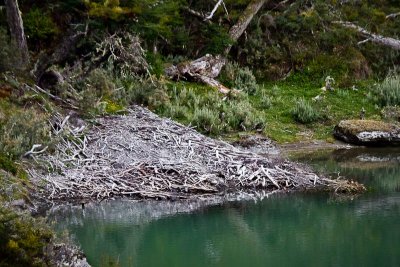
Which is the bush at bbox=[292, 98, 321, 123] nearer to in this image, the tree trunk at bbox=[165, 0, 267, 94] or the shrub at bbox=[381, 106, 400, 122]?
the shrub at bbox=[381, 106, 400, 122]

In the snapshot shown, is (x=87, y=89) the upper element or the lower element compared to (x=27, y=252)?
upper

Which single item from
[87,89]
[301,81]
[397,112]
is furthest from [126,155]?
[301,81]

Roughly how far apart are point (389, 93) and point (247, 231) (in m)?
13.0

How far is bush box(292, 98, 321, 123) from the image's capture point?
74.1ft

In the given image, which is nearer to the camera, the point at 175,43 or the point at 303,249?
the point at 303,249

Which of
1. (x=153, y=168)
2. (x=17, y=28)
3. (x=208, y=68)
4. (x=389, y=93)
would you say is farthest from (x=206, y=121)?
(x=389, y=93)

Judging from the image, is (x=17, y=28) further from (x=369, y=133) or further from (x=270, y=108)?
(x=369, y=133)

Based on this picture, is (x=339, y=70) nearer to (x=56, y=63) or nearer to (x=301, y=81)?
(x=301, y=81)

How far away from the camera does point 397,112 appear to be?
75.3 ft

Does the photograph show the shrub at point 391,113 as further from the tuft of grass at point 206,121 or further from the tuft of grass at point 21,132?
the tuft of grass at point 21,132

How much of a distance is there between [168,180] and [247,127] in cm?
653

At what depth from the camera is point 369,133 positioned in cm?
2128

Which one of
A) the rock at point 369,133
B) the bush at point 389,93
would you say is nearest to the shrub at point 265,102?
the rock at point 369,133

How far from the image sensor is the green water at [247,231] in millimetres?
11164
